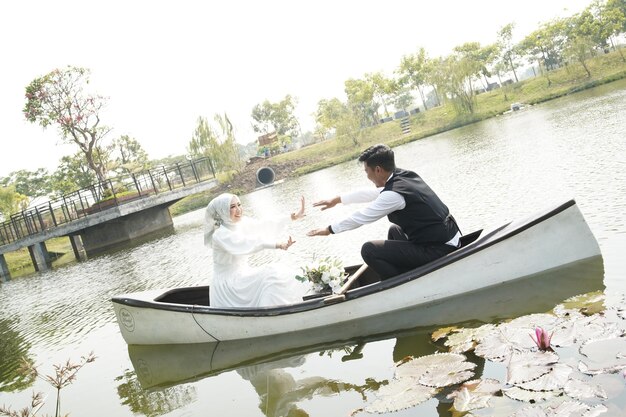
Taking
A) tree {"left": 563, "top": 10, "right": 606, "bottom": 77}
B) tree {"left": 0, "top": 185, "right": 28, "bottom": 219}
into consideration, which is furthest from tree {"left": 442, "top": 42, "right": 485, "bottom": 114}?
tree {"left": 0, "top": 185, "right": 28, "bottom": 219}

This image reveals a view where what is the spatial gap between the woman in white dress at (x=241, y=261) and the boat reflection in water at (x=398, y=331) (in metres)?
0.50

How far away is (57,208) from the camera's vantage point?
81.7 ft

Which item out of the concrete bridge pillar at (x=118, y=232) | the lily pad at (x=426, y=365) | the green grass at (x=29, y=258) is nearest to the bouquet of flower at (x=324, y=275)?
the lily pad at (x=426, y=365)

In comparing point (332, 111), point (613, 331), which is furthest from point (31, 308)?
point (332, 111)

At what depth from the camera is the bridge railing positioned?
24391mm

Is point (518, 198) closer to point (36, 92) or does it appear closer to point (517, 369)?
point (517, 369)

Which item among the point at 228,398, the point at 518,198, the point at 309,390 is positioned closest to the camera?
the point at 309,390

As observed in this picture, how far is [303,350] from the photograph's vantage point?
18.2 feet

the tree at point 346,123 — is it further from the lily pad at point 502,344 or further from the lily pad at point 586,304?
the lily pad at point 502,344

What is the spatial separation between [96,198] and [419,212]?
2257 centimetres

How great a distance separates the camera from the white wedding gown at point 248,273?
5.86 meters

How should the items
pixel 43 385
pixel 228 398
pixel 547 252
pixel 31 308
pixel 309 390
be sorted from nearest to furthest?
1. pixel 309 390
2. pixel 228 398
3. pixel 547 252
4. pixel 43 385
5. pixel 31 308

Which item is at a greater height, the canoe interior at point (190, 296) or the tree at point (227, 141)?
the tree at point (227, 141)

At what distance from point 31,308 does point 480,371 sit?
12.5m
